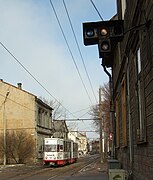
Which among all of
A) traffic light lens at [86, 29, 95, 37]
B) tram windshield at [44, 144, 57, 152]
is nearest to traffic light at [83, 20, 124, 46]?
traffic light lens at [86, 29, 95, 37]

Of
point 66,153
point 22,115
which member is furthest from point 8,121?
point 66,153

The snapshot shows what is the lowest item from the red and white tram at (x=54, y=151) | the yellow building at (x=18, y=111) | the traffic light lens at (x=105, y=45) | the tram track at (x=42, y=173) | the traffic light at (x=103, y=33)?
the tram track at (x=42, y=173)

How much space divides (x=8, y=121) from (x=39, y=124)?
16.5ft

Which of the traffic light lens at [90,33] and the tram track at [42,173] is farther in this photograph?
the tram track at [42,173]

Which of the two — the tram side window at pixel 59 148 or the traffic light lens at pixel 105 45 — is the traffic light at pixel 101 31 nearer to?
the traffic light lens at pixel 105 45

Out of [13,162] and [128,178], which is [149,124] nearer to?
[128,178]

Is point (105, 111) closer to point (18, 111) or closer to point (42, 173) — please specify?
point (18, 111)

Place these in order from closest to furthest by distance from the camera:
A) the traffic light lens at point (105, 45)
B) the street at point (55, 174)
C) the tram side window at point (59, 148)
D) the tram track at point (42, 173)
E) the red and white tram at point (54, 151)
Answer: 1. the traffic light lens at point (105, 45)
2. the street at point (55, 174)
3. the tram track at point (42, 173)
4. the red and white tram at point (54, 151)
5. the tram side window at point (59, 148)

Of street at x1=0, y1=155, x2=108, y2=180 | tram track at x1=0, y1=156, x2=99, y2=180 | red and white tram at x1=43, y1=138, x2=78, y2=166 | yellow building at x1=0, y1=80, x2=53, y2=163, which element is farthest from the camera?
yellow building at x1=0, y1=80, x2=53, y2=163

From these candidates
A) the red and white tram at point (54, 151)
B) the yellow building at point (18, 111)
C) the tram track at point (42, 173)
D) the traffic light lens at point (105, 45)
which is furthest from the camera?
the yellow building at point (18, 111)

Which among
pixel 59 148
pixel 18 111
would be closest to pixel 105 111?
pixel 18 111

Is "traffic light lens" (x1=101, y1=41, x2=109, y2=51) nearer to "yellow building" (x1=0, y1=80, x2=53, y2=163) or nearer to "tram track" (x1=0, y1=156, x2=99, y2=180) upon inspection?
"tram track" (x1=0, y1=156, x2=99, y2=180)

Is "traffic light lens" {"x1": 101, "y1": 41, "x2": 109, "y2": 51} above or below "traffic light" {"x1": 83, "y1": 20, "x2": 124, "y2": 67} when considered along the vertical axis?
below

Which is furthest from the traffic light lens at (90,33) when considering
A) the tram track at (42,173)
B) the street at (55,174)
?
the tram track at (42,173)
